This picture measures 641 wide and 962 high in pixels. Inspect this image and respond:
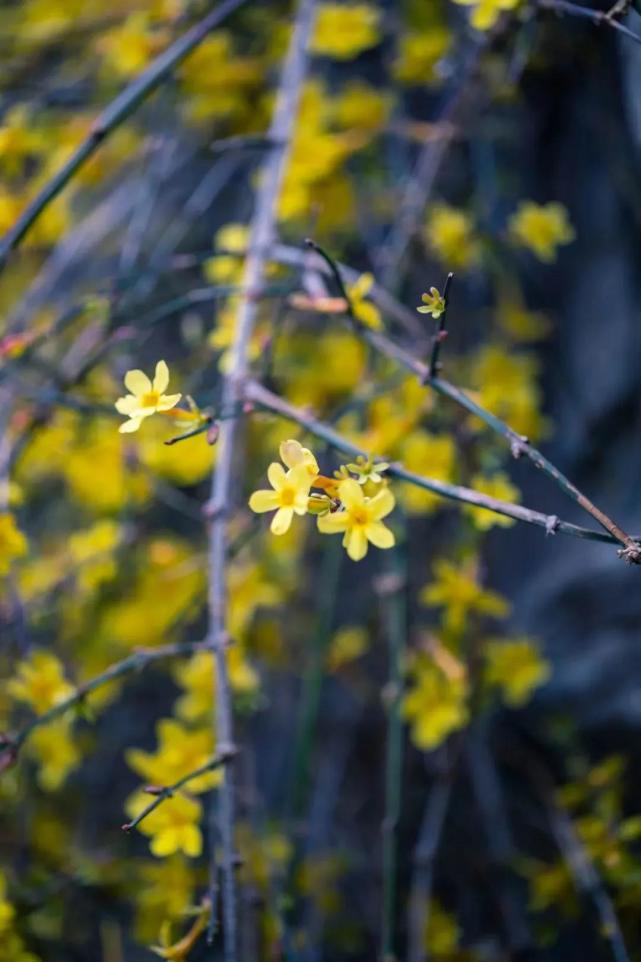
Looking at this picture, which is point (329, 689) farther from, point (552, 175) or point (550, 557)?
point (552, 175)

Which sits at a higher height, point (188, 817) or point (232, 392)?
point (232, 392)

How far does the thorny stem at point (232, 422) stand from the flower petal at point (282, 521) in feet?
0.69

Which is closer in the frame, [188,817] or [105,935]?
[188,817]

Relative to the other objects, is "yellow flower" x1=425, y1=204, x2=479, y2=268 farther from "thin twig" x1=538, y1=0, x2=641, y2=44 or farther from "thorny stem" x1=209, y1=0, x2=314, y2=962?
"thin twig" x1=538, y1=0, x2=641, y2=44

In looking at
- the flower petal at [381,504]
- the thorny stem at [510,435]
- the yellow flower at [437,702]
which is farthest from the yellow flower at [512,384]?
the flower petal at [381,504]

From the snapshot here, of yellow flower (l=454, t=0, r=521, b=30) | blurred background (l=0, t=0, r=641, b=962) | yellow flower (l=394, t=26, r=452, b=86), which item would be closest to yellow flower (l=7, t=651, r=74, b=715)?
blurred background (l=0, t=0, r=641, b=962)

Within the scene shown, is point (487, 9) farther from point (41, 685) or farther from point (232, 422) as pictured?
point (41, 685)

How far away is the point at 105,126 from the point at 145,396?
1.68 ft

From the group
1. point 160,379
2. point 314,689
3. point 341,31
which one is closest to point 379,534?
point 160,379

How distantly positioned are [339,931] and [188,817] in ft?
2.79

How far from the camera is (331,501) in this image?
738 mm

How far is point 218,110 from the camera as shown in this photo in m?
1.97

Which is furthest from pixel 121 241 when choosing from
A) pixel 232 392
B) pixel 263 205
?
pixel 232 392

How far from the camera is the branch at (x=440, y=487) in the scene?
679mm
